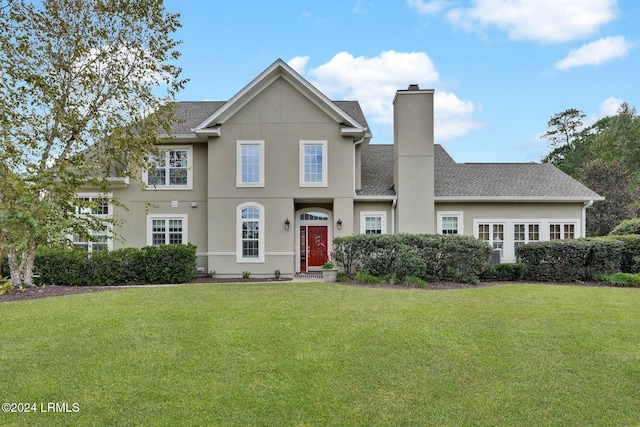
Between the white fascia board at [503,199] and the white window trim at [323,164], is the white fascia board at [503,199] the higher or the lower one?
the lower one

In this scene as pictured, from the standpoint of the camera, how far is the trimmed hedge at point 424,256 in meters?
12.9

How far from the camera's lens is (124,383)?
16.9ft

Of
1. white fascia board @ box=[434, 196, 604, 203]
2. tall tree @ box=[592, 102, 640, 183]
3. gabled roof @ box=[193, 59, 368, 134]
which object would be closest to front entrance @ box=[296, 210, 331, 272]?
gabled roof @ box=[193, 59, 368, 134]

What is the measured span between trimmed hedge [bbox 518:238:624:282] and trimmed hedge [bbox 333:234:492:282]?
87.5 inches

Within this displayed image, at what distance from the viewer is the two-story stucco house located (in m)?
16.0

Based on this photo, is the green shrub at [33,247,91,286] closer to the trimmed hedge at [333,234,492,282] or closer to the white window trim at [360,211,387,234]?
the trimmed hedge at [333,234,492,282]

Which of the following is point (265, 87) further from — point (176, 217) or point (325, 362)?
point (325, 362)

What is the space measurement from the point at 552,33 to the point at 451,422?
20934mm

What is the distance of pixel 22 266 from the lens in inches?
475

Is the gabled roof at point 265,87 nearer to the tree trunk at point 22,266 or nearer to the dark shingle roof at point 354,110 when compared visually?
the dark shingle roof at point 354,110

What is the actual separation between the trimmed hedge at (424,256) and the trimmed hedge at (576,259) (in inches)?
87.5

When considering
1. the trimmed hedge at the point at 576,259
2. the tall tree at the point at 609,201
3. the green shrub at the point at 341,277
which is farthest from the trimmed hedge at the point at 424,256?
the tall tree at the point at 609,201

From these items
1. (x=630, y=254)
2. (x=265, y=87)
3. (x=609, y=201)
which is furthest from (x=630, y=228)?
(x=265, y=87)
